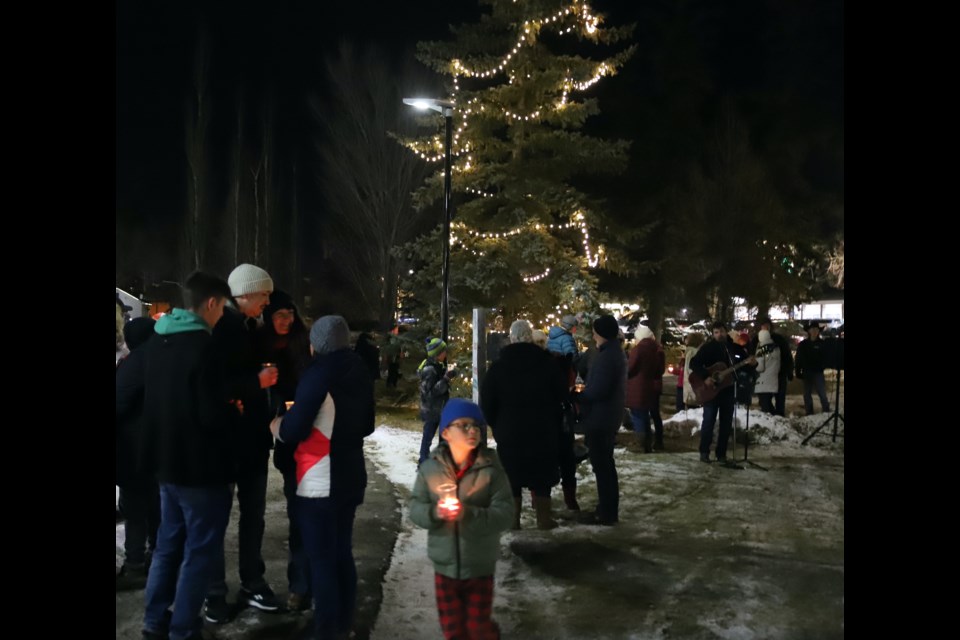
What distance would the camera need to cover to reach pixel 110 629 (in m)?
3.95

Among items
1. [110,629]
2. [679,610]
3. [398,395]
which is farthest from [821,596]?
[398,395]

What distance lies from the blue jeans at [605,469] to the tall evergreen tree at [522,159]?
28.4 ft

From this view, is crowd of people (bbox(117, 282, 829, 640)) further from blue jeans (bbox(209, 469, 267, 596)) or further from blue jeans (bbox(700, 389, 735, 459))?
blue jeans (bbox(700, 389, 735, 459))

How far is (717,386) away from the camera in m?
10.0

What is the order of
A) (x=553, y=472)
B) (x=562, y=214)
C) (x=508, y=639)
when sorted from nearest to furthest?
(x=508, y=639) → (x=553, y=472) → (x=562, y=214)

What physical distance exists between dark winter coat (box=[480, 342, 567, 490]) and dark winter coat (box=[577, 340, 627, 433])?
78cm

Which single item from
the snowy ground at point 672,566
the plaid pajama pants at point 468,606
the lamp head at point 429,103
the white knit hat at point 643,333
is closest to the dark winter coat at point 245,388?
the snowy ground at point 672,566

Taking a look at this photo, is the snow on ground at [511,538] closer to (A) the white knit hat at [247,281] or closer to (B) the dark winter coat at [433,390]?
(B) the dark winter coat at [433,390]

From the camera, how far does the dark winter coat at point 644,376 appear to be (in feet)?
36.0

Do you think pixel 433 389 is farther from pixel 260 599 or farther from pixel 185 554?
pixel 185 554

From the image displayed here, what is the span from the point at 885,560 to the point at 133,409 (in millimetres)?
4810

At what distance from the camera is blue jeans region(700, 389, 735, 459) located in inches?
401

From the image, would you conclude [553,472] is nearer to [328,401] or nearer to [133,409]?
[328,401]

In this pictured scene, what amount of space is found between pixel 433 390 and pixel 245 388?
516 cm
